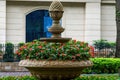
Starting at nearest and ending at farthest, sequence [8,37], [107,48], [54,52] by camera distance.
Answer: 1. [54,52]
2. [107,48]
3. [8,37]

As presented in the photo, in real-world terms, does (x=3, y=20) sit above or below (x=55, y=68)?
above

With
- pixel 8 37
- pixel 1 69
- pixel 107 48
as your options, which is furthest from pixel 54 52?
pixel 8 37

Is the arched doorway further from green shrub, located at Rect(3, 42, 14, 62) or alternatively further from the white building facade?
green shrub, located at Rect(3, 42, 14, 62)

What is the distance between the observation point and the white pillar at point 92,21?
30.3m

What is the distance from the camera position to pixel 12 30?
3009cm

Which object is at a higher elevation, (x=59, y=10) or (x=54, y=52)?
(x=59, y=10)

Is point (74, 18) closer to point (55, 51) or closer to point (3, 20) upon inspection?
point (3, 20)

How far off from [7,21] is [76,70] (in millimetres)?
18114

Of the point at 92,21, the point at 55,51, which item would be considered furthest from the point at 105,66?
the point at 55,51

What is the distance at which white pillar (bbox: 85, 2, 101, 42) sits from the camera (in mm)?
30312

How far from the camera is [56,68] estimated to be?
39.9 ft

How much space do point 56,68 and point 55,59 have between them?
27 cm

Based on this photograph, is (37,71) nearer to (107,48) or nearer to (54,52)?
(54,52)

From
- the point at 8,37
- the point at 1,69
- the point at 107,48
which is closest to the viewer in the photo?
the point at 1,69
